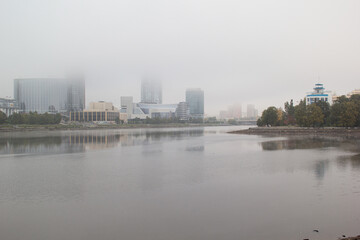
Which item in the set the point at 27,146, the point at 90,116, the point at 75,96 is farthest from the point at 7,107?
the point at 27,146

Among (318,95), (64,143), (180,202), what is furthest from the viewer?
(318,95)

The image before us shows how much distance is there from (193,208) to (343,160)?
11425mm

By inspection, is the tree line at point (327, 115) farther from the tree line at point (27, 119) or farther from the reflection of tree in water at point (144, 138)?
the tree line at point (27, 119)

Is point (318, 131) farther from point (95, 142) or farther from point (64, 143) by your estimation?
point (64, 143)

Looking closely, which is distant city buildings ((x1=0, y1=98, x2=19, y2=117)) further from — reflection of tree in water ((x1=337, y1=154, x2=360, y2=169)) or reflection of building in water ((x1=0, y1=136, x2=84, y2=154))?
reflection of tree in water ((x1=337, y1=154, x2=360, y2=169))

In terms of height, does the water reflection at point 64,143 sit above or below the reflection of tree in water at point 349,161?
above

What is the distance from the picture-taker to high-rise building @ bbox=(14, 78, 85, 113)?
4432 inches

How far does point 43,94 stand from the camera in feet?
375

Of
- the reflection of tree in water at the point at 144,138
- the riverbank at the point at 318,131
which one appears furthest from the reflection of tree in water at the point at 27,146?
the riverbank at the point at 318,131

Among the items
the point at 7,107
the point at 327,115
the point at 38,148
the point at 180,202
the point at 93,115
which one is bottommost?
the point at 180,202

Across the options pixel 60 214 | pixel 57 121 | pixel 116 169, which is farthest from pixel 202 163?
pixel 57 121

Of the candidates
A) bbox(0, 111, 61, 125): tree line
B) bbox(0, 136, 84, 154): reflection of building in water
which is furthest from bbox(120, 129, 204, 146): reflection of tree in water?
bbox(0, 111, 61, 125): tree line

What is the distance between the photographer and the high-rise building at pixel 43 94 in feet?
369

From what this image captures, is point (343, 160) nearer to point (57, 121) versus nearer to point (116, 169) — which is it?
point (116, 169)
